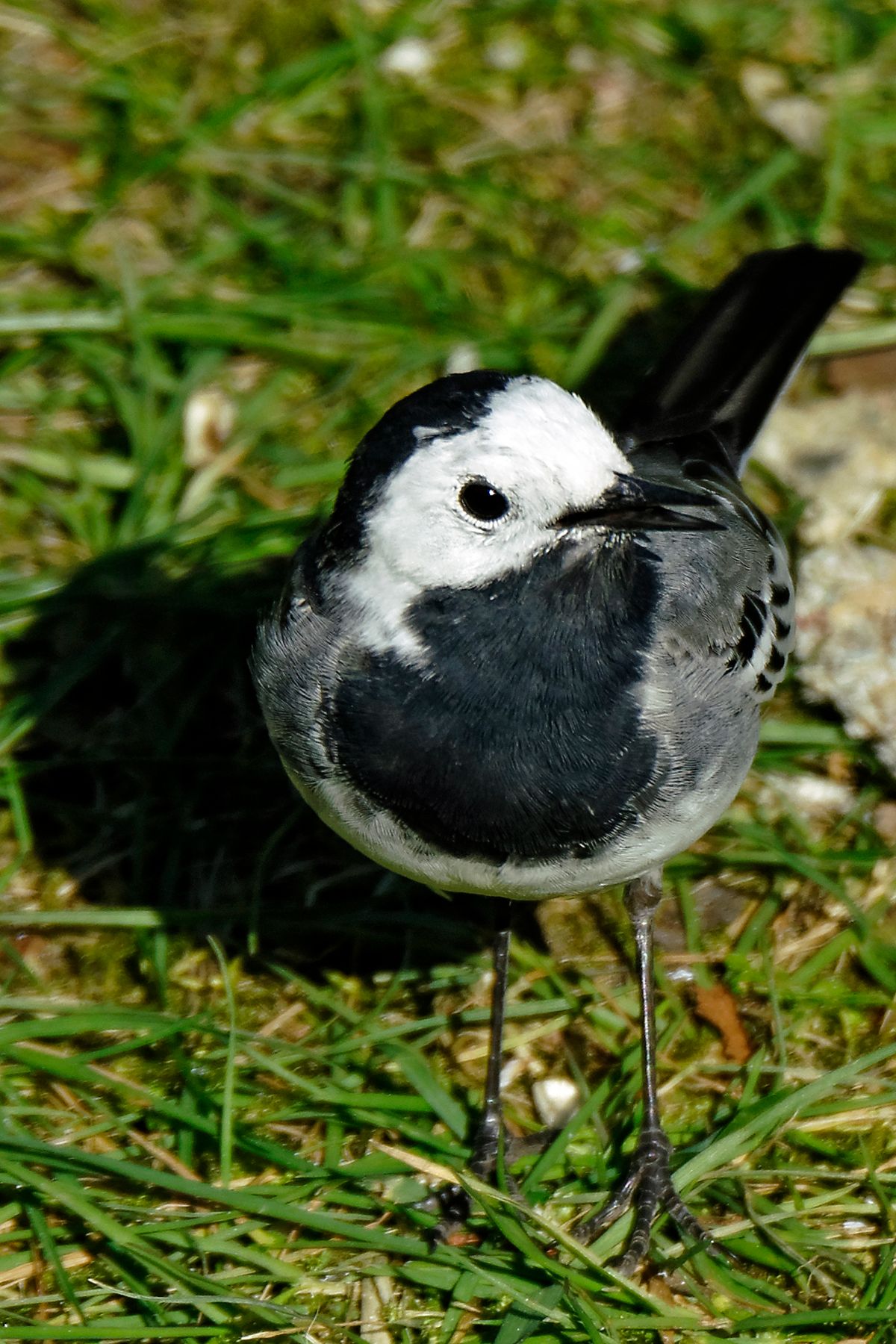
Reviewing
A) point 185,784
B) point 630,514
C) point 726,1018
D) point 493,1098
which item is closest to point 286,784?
point 185,784

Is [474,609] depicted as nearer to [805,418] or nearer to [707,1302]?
[707,1302]

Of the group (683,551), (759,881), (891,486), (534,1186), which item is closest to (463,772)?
(683,551)

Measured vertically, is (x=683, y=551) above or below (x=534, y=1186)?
above

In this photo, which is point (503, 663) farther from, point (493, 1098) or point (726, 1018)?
point (726, 1018)

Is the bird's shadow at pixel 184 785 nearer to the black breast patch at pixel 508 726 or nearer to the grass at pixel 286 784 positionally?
the grass at pixel 286 784

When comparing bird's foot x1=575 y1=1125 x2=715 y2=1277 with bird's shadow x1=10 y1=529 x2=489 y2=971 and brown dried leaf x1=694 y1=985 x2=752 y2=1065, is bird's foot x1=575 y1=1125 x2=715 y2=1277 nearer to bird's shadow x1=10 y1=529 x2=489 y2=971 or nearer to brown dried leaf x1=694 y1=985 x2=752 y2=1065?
brown dried leaf x1=694 y1=985 x2=752 y2=1065

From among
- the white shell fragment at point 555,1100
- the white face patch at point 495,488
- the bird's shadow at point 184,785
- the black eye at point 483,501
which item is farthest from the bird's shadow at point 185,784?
the black eye at point 483,501
